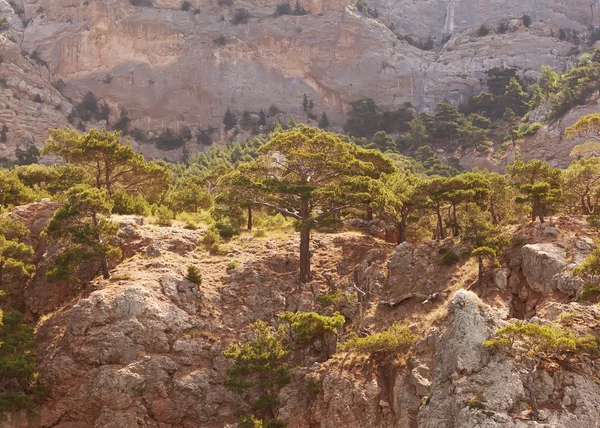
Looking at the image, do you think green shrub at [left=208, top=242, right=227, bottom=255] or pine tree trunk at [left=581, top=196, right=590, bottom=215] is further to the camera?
pine tree trunk at [left=581, top=196, right=590, bottom=215]

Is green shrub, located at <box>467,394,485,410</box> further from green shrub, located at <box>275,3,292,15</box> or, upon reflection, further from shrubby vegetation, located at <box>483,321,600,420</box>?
green shrub, located at <box>275,3,292,15</box>

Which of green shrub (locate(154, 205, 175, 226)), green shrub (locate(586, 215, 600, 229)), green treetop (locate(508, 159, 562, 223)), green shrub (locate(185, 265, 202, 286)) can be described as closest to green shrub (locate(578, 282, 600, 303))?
green shrub (locate(586, 215, 600, 229))

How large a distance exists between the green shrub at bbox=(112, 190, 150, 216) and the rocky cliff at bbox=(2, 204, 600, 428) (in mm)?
4058

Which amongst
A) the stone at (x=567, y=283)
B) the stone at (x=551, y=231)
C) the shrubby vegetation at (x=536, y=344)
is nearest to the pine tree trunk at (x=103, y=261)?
the shrubby vegetation at (x=536, y=344)

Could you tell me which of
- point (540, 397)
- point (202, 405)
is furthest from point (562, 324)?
point (202, 405)

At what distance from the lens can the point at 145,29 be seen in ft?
360

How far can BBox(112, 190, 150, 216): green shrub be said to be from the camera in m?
38.0

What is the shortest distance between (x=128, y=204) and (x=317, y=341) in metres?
17.0

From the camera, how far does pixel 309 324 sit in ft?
87.2

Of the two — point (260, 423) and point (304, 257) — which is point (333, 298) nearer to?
point (304, 257)

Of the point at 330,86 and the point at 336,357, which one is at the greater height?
the point at 336,357

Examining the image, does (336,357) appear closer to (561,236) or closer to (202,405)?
(202,405)

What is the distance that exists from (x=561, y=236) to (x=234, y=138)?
268ft

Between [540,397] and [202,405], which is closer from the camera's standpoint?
[540,397]
